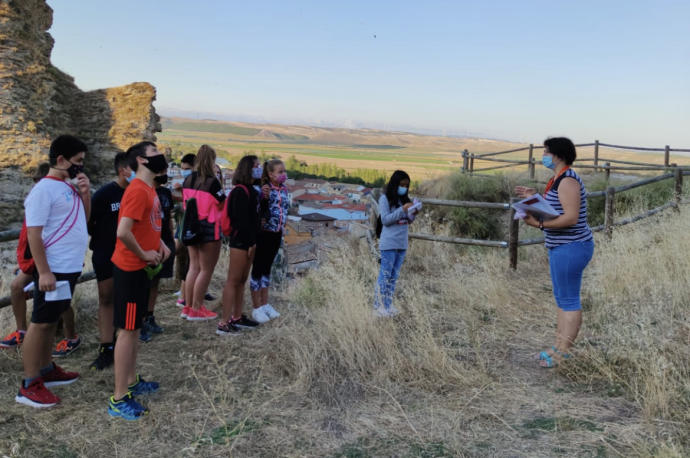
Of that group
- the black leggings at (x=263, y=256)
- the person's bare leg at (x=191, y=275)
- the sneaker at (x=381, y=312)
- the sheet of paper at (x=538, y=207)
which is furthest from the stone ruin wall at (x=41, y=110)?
the sheet of paper at (x=538, y=207)

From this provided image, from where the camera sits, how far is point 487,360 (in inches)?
161

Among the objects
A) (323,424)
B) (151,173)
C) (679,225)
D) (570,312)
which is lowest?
(323,424)

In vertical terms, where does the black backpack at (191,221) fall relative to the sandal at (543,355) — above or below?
above

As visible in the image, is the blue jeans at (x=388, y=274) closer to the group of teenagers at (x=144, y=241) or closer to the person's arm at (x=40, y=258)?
the group of teenagers at (x=144, y=241)

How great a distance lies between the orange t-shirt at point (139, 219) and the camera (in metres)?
3.23

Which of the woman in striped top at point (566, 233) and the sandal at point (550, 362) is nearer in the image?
the woman in striped top at point (566, 233)

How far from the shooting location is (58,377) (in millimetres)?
3742

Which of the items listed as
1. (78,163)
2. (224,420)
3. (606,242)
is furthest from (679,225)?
(78,163)

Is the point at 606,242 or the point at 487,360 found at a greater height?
the point at 606,242

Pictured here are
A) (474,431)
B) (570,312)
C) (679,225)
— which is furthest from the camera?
(679,225)

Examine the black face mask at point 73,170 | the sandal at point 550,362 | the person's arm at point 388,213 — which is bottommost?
the sandal at point 550,362

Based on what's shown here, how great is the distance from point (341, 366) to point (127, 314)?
169cm

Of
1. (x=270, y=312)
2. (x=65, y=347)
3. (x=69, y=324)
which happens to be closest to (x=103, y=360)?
(x=65, y=347)

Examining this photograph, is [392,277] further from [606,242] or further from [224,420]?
[606,242]
